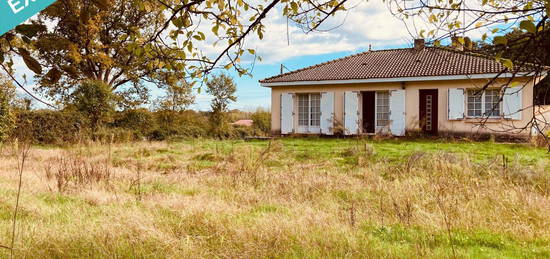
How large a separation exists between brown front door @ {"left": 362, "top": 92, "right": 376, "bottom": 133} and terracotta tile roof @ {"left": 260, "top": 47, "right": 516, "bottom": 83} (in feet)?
3.40

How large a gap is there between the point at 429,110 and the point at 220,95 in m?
12.3

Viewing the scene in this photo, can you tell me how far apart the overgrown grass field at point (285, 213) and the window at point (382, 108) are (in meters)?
9.74

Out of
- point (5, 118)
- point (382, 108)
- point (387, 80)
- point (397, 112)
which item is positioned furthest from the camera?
point (382, 108)

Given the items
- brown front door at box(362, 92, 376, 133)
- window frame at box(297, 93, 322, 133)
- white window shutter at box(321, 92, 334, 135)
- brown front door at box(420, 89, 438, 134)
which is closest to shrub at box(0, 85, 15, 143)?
window frame at box(297, 93, 322, 133)

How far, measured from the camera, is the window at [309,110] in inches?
718

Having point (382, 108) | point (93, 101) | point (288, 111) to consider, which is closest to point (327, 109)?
point (288, 111)

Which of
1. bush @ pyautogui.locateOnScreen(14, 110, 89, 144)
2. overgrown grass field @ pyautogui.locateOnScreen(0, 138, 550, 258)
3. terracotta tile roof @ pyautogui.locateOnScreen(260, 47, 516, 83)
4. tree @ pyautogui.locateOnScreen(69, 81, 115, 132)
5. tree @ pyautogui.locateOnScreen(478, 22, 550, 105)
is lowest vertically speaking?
overgrown grass field @ pyautogui.locateOnScreen(0, 138, 550, 258)

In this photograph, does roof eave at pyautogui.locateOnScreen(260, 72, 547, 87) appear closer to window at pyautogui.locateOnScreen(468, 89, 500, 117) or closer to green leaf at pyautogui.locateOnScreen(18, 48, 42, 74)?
window at pyautogui.locateOnScreen(468, 89, 500, 117)

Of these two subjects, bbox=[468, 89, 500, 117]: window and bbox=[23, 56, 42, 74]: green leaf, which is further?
bbox=[468, 89, 500, 117]: window

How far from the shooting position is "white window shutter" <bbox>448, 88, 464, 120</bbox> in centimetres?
1561

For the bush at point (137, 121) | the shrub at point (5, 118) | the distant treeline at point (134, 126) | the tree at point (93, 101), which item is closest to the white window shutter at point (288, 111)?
the distant treeline at point (134, 126)

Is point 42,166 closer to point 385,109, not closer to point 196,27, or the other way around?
point 196,27

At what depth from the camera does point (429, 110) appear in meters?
16.7

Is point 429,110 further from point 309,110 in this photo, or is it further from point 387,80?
point 309,110
